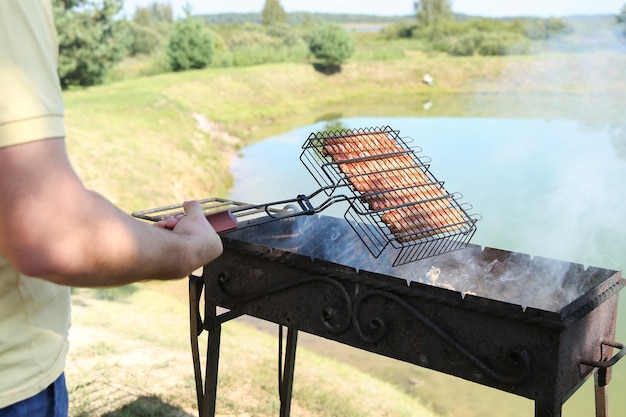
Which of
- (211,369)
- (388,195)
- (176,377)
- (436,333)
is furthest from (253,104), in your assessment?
(436,333)

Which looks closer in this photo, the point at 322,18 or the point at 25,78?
the point at 25,78

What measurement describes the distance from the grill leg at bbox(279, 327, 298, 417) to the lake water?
8.19 feet

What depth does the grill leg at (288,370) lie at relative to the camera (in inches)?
142

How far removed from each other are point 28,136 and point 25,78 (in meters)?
0.09

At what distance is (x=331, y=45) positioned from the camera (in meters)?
28.3

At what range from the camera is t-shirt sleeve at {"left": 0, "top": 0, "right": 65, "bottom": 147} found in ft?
3.29

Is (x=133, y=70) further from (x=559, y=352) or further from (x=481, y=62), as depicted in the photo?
(x=559, y=352)

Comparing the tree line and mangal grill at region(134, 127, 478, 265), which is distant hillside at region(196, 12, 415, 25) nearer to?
the tree line

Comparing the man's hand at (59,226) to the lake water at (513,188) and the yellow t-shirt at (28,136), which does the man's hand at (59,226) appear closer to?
the yellow t-shirt at (28,136)

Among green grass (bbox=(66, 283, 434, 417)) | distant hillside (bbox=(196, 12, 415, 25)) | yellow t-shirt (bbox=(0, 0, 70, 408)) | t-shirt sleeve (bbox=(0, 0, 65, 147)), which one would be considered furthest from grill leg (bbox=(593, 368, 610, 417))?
distant hillside (bbox=(196, 12, 415, 25))

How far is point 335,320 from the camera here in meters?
2.65

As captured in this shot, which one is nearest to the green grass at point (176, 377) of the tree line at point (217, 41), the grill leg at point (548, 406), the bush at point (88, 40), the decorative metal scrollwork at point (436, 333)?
the decorative metal scrollwork at point (436, 333)

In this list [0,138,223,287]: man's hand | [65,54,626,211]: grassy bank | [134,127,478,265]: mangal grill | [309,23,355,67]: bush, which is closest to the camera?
[0,138,223,287]: man's hand

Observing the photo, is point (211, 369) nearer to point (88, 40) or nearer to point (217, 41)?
point (88, 40)
